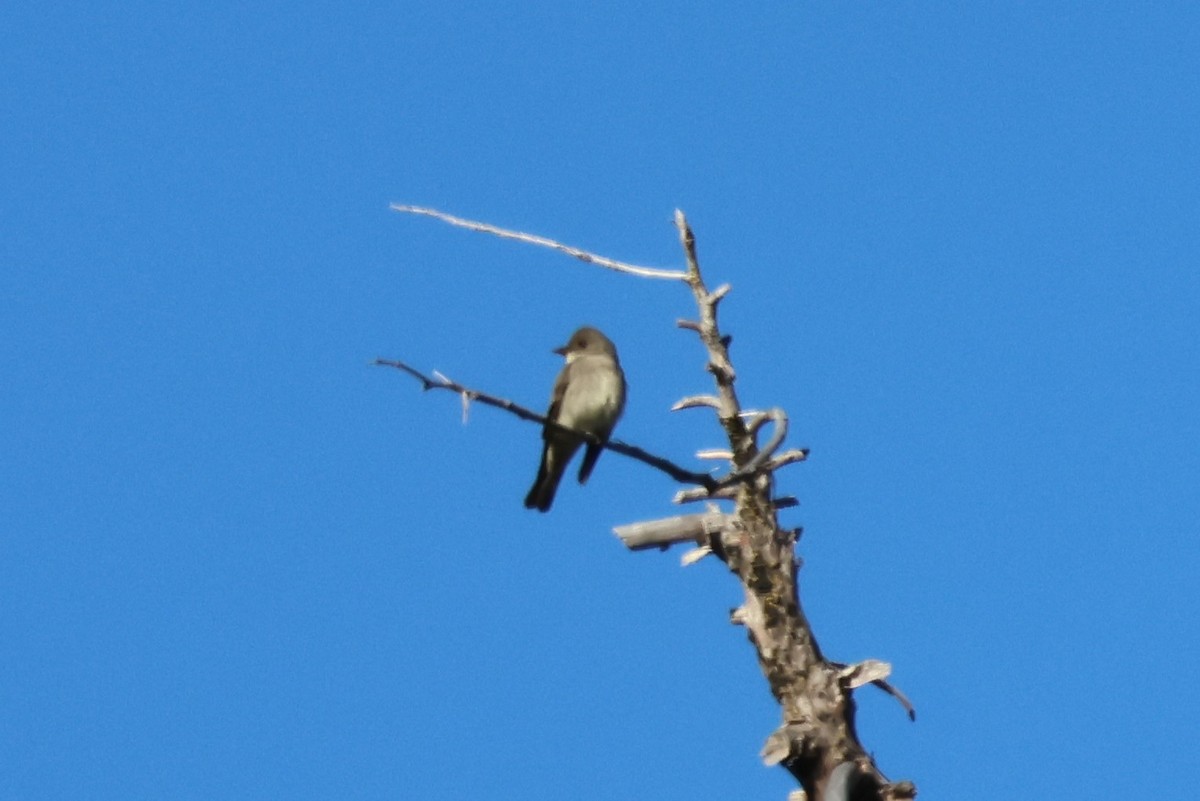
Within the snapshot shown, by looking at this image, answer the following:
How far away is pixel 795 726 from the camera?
8.02m

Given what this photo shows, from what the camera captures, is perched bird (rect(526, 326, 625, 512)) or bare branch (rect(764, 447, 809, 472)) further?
perched bird (rect(526, 326, 625, 512))

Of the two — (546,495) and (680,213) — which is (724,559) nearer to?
(680,213)

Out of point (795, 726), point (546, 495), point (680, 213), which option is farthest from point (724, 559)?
point (546, 495)

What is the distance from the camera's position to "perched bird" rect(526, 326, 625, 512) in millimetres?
11953

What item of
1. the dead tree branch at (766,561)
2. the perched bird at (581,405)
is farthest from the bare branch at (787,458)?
the perched bird at (581,405)

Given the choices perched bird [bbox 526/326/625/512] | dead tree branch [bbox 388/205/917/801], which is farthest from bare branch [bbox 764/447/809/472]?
perched bird [bbox 526/326/625/512]

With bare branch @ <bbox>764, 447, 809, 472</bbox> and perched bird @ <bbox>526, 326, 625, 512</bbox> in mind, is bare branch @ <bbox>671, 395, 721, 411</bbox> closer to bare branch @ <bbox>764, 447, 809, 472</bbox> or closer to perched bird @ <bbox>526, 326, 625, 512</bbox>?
bare branch @ <bbox>764, 447, 809, 472</bbox>

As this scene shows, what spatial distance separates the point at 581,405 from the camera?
480 inches

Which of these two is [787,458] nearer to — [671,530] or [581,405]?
[671,530]

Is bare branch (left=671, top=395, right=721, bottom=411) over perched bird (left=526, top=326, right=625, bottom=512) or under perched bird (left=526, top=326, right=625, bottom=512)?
under

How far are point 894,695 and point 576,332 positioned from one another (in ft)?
16.3

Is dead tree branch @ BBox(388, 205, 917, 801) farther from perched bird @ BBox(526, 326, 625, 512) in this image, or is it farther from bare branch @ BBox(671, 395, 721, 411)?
perched bird @ BBox(526, 326, 625, 512)

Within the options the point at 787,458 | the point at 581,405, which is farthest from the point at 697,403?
the point at 581,405

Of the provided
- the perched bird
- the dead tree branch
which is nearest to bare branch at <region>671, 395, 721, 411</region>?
the dead tree branch
